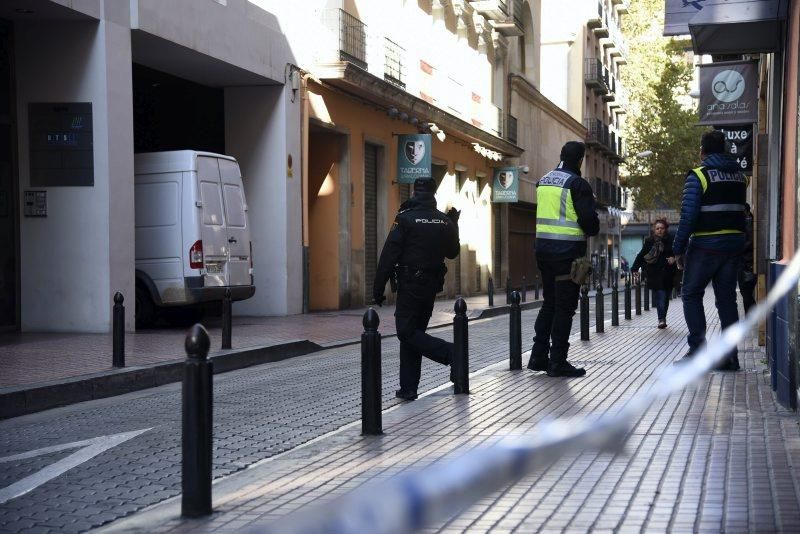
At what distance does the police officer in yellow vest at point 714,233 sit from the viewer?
9648 mm

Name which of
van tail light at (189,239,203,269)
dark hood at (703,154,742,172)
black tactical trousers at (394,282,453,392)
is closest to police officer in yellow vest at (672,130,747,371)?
dark hood at (703,154,742,172)

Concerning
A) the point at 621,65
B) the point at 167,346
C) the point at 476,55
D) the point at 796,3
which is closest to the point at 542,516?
the point at 796,3

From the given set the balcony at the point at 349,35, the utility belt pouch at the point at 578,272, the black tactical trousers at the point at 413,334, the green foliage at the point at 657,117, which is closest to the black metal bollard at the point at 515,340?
the utility belt pouch at the point at 578,272

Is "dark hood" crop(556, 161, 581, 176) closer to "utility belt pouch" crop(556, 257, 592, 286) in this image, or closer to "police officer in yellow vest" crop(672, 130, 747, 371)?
"utility belt pouch" crop(556, 257, 592, 286)

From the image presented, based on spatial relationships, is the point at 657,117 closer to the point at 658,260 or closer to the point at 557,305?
the point at 658,260

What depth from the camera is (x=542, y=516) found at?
4.73m

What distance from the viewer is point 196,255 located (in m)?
16.2

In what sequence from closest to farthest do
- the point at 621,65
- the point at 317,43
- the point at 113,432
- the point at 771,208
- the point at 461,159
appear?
the point at 113,432 < the point at 771,208 < the point at 317,43 < the point at 461,159 < the point at 621,65

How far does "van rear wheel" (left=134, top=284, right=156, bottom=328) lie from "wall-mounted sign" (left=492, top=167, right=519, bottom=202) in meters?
22.1

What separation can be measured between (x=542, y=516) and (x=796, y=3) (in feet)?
15.8

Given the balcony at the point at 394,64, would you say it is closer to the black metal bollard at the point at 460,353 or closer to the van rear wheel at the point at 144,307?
the van rear wheel at the point at 144,307

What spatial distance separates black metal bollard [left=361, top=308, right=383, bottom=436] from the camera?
7020 mm

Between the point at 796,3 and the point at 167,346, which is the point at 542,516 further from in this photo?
the point at 167,346

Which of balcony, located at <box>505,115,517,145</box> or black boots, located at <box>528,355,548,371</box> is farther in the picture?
balcony, located at <box>505,115,517,145</box>
